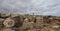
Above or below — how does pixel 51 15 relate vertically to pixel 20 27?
above

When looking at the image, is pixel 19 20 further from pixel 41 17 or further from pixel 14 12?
pixel 41 17

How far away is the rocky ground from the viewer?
0.86 meters

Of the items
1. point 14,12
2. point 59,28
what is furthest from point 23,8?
point 59,28

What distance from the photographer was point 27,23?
0.88 metres

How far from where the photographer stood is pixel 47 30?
2.81ft

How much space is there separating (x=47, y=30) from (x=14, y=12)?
→ 341mm

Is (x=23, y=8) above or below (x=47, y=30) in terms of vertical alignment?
above

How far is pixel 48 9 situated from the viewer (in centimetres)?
83

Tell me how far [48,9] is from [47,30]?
7.5 inches

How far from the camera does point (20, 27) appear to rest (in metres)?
0.87

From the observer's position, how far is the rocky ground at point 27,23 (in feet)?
2.82

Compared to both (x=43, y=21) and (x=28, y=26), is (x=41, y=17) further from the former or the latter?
(x=28, y=26)

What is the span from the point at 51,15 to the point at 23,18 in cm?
26

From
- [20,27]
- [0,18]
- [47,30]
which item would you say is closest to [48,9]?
[47,30]
